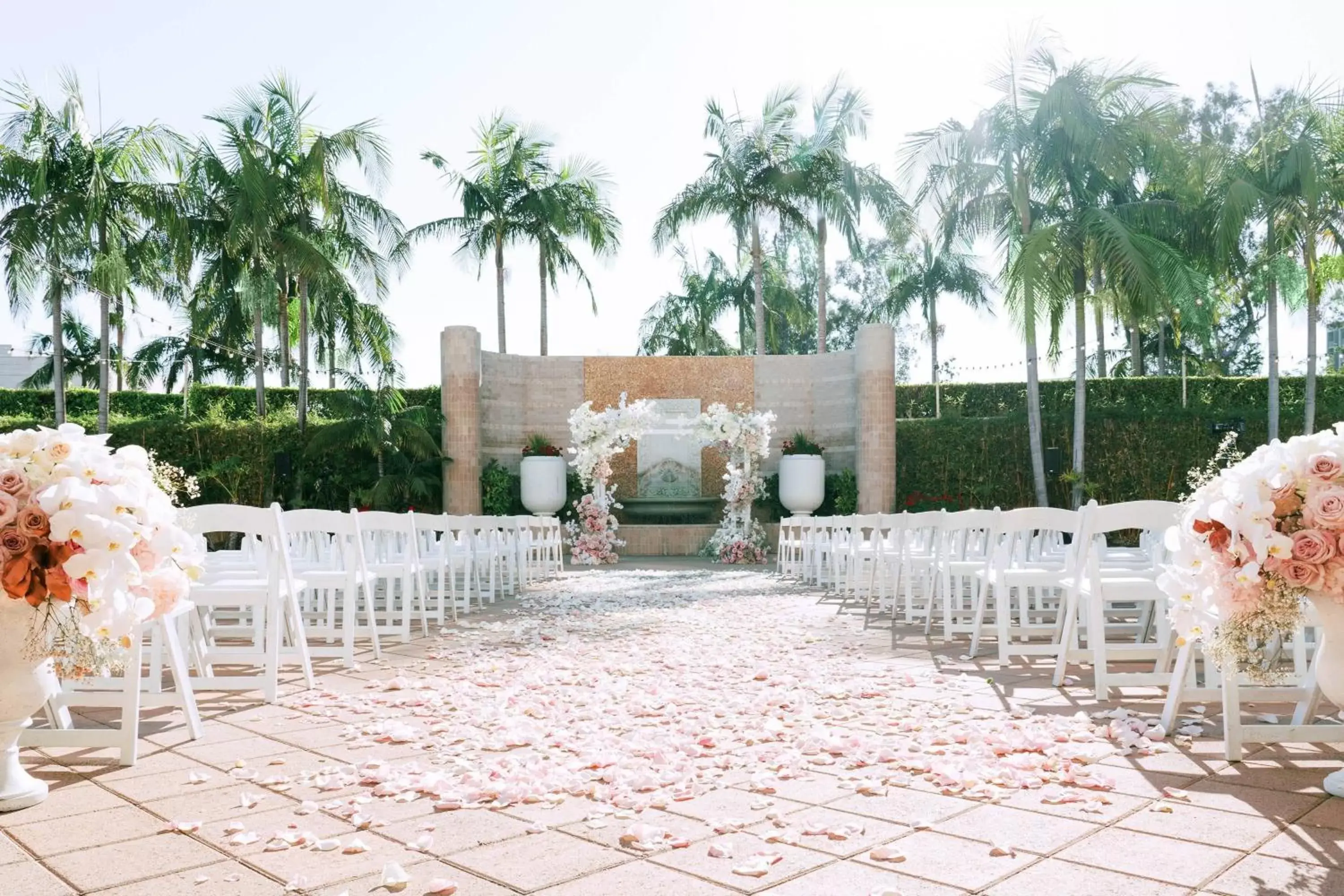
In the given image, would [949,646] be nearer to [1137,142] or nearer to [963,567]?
[963,567]

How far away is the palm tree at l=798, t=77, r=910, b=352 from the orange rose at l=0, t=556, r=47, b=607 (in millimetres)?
20416

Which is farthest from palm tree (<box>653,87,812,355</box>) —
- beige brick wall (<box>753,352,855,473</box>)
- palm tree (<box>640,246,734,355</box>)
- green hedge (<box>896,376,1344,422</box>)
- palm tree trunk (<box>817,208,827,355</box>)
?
palm tree (<box>640,246,734,355</box>)

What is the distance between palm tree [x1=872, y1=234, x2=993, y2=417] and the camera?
2916cm

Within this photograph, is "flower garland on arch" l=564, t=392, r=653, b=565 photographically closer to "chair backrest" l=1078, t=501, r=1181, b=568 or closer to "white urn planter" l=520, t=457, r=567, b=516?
"white urn planter" l=520, t=457, r=567, b=516

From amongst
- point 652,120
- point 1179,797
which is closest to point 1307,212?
point 652,120

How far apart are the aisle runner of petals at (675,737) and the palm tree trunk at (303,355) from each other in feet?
42.5

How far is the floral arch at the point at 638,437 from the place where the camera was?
15.1 meters

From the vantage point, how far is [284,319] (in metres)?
20.0

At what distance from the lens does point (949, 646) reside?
620cm

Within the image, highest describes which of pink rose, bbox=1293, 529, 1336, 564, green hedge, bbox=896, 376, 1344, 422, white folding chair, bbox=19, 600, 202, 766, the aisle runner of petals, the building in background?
the building in background

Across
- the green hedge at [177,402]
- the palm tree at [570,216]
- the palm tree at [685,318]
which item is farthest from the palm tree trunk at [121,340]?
the palm tree at [685,318]

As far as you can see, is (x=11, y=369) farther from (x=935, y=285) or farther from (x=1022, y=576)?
(x=1022, y=576)

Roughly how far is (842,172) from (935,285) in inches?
339

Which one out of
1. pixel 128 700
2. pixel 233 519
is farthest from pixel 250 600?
pixel 128 700
